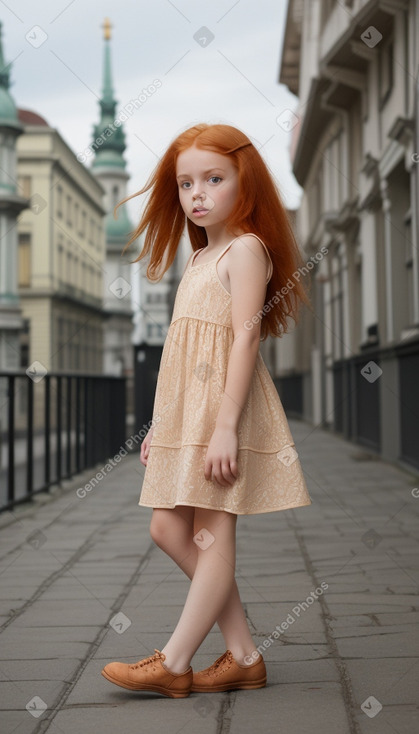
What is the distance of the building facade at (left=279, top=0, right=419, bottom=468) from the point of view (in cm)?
1129

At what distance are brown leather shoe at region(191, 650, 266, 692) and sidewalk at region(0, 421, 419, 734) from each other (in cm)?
3

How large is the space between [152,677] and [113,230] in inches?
3640

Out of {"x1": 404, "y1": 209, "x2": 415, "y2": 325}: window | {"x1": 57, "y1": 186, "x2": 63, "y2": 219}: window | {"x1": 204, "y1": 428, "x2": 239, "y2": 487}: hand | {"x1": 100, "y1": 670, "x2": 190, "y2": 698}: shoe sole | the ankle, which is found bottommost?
{"x1": 100, "y1": 670, "x2": 190, "y2": 698}: shoe sole

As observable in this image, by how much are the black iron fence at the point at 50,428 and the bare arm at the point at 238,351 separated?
4.66 meters

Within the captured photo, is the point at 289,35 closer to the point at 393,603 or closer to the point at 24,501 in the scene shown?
the point at 24,501

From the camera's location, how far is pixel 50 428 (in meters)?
9.70

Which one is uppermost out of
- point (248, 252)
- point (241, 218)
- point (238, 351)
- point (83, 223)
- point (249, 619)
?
point (83, 223)

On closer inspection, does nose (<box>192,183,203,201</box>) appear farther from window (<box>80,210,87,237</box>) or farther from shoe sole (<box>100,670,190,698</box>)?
window (<box>80,210,87,237</box>)

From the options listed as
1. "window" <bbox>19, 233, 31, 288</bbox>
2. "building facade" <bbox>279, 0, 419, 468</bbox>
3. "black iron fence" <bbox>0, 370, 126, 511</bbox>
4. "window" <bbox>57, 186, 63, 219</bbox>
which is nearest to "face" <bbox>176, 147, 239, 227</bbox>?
"black iron fence" <bbox>0, 370, 126, 511</bbox>

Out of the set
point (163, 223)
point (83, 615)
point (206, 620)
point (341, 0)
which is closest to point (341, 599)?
point (83, 615)

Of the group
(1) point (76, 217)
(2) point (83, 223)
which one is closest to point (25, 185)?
(1) point (76, 217)

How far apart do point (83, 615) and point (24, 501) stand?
4.35 metres

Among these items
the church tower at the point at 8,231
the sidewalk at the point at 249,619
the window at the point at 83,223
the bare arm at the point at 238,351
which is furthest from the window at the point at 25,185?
the bare arm at the point at 238,351

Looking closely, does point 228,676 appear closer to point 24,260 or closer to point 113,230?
point 24,260
